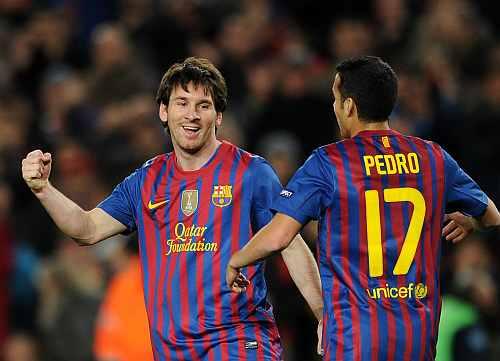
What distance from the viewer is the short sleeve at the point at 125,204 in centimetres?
647

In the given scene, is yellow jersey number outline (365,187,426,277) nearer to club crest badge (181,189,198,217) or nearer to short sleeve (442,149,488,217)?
short sleeve (442,149,488,217)

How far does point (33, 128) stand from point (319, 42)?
302 cm

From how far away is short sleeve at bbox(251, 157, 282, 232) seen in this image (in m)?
6.23

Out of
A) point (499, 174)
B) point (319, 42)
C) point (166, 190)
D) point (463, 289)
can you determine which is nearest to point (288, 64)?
point (319, 42)

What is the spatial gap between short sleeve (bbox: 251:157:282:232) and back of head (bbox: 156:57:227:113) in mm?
414

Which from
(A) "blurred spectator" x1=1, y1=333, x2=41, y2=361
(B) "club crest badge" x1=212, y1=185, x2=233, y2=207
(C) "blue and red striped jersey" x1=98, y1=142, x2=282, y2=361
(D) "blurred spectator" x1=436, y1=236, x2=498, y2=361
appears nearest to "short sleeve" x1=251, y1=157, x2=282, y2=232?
(C) "blue and red striped jersey" x1=98, y1=142, x2=282, y2=361

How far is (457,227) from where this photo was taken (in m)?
6.33

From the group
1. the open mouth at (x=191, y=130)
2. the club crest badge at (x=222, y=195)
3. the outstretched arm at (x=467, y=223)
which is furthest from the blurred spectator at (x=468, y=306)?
the open mouth at (x=191, y=130)

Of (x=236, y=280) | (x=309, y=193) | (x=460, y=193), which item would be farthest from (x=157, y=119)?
(x=309, y=193)

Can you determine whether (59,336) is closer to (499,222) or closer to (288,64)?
(288,64)

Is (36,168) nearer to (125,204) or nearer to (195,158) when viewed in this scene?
(125,204)

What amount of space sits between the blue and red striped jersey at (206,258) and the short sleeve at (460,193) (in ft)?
2.81

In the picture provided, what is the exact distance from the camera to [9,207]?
469 inches

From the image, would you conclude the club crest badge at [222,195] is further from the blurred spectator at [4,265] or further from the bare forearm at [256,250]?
the blurred spectator at [4,265]
